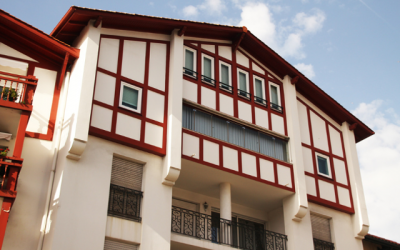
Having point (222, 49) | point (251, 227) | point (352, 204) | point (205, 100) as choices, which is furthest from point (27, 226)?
point (352, 204)

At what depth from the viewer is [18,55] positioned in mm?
17406

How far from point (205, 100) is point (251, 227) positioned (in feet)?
18.7

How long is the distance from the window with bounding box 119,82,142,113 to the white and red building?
0.04 m

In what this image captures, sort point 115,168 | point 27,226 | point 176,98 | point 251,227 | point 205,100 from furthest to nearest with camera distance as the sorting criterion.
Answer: point 251,227, point 205,100, point 176,98, point 115,168, point 27,226

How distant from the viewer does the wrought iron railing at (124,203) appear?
15922 millimetres

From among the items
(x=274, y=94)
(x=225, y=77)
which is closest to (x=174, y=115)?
(x=225, y=77)

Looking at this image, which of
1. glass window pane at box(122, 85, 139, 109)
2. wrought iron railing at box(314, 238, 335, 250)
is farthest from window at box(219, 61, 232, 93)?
wrought iron railing at box(314, 238, 335, 250)

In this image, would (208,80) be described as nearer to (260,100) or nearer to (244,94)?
(244,94)

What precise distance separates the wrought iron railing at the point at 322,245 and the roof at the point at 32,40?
11658mm

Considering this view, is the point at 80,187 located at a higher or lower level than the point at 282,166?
lower

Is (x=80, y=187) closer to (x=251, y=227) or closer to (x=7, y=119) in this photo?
(x=7, y=119)

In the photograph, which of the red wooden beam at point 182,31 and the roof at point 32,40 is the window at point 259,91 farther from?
the roof at point 32,40

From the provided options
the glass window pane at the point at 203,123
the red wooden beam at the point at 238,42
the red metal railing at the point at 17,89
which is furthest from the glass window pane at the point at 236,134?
the red metal railing at the point at 17,89

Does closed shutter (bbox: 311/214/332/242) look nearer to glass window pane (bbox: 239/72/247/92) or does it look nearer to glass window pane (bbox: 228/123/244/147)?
glass window pane (bbox: 228/123/244/147)
